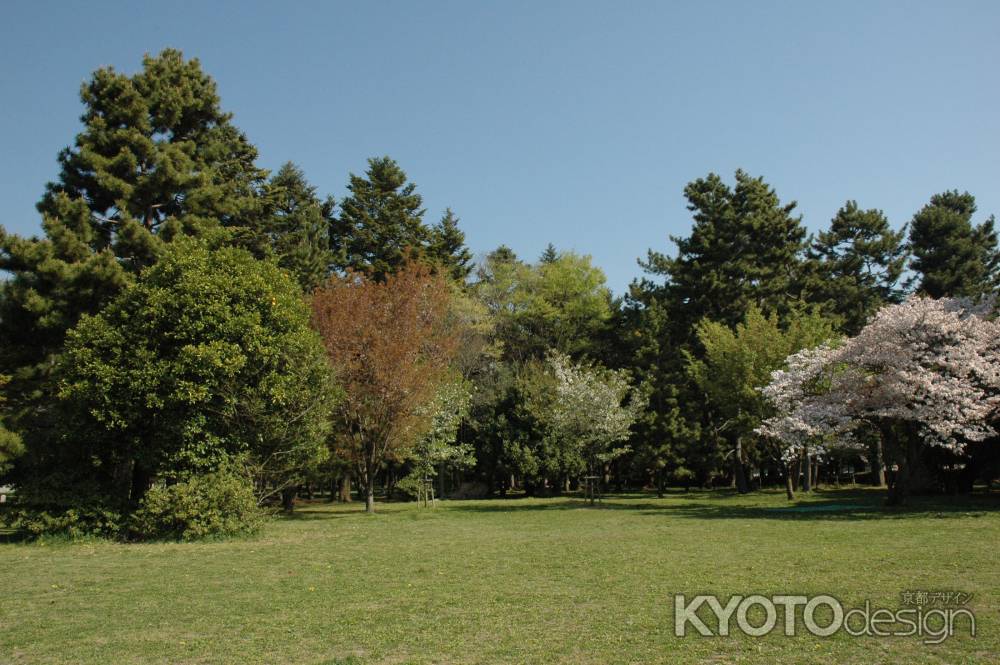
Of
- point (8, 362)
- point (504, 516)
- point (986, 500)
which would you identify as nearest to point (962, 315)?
point (986, 500)

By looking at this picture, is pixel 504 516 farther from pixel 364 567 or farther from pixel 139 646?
pixel 139 646

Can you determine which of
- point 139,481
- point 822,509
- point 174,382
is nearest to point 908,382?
point 822,509

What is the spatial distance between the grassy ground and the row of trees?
141 inches

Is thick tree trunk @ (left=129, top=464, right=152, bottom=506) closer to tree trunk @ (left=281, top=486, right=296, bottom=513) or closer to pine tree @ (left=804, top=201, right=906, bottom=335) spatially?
tree trunk @ (left=281, top=486, right=296, bottom=513)

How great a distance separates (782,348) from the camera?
31.8m

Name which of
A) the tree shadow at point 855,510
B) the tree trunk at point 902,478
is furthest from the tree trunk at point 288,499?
the tree trunk at point 902,478

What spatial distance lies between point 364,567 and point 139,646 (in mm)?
5905

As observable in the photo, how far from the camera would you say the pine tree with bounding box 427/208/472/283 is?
2046 inches

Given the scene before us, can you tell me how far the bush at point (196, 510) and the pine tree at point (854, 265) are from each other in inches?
1544

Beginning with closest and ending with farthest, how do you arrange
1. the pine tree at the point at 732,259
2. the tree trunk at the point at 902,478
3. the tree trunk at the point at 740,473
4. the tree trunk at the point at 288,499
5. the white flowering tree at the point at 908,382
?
the white flowering tree at the point at 908,382, the tree trunk at the point at 902,478, the tree trunk at the point at 288,499, the tree trunk at the point at 740,473, the pine tree at the point at 732,259

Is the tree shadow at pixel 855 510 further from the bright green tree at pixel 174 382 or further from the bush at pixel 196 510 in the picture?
the bright green tree at pixel 174 382

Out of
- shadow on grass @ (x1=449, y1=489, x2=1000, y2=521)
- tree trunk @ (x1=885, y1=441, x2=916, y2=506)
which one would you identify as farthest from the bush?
tree trunk @ (x1=885, y1=441, x2=916, y2=506)

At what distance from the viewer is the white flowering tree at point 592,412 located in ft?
115

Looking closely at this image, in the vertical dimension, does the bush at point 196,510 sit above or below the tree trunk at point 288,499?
above
